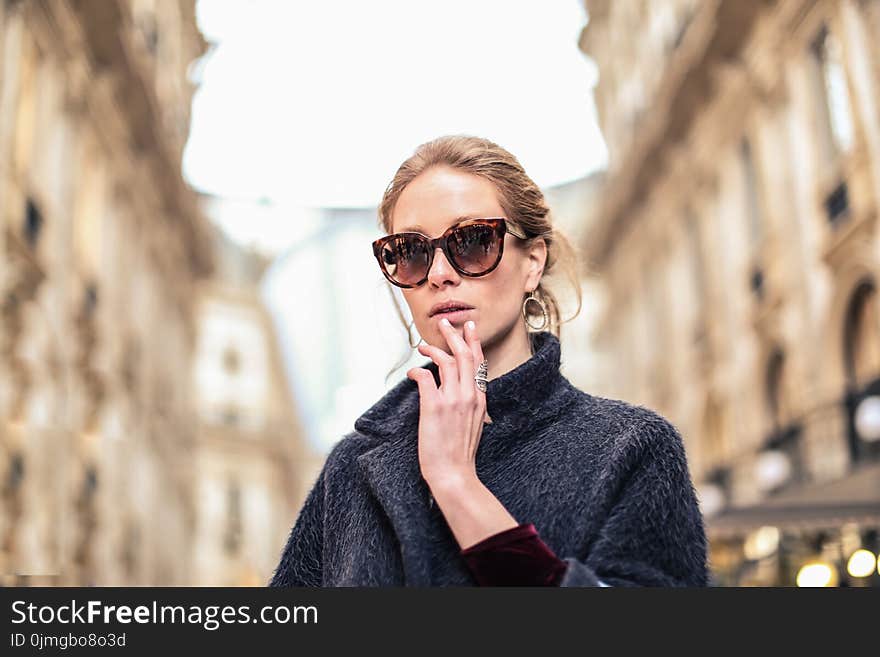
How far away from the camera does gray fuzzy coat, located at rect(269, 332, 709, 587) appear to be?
1.67 m

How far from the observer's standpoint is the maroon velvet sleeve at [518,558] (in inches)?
61.8

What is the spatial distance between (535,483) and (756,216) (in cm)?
2056

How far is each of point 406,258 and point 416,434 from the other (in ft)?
0.95

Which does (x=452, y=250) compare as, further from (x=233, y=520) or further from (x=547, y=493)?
(x=233, y=520)

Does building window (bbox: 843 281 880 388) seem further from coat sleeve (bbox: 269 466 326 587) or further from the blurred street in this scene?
coat sleeve (bbox: 269 466 326 587)

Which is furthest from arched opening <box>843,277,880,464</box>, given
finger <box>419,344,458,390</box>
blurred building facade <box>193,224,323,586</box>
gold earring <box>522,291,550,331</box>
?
blurred building facade <box>193,224,323,586</box>

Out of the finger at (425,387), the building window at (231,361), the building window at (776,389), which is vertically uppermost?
the building window at (231,361)

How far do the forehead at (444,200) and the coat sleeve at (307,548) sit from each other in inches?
18.9

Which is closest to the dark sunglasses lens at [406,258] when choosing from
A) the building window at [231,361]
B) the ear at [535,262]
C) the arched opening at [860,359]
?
the ear at [535,262]

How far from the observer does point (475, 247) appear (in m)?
1.89

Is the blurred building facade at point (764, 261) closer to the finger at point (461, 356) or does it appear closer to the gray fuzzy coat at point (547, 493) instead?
the gray fuzzy coat at point (547, 493)

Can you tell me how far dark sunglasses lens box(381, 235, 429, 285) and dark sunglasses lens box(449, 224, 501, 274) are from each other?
6 cm

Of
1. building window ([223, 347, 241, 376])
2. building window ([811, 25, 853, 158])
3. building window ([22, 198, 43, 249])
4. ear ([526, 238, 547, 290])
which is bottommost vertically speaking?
ear ([526, 238, 547, 290])

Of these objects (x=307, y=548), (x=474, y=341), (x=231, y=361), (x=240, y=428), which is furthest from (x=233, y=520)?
(x=474, y=341)
